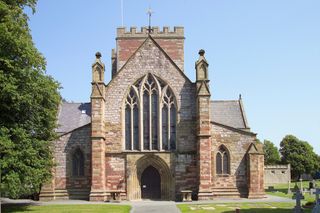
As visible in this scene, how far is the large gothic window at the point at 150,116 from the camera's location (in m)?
38.4

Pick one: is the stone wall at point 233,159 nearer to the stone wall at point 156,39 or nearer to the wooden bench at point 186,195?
the wooden bench at point 186,195

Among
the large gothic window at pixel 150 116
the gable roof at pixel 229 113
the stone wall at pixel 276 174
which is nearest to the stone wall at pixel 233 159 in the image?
the large gothic window at pixel 150 116

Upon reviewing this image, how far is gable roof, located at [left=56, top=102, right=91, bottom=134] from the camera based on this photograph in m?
42.9

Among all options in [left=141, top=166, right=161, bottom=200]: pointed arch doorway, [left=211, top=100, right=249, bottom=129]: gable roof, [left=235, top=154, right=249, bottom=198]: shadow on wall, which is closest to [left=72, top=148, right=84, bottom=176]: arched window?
[left=141, top=166, right=161, bottom=200]: pointed arch doorway

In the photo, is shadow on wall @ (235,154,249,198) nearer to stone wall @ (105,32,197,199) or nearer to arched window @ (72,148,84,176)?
stone wall @ (105,32,197,199)

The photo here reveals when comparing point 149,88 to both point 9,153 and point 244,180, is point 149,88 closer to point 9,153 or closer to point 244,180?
point 244,180

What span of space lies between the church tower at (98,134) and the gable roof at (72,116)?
5303 mm

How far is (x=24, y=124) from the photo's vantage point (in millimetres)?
29531

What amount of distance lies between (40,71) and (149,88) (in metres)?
11.3

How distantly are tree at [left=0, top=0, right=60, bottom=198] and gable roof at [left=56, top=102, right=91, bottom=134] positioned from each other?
11.4 metres

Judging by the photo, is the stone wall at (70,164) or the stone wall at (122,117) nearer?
the stone wall at (122,117)

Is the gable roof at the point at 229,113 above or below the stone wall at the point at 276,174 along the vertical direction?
above

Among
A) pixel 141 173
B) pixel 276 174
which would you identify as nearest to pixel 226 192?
pixel 141 173

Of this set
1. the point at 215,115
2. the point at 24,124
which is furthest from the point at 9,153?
the point at 215,115
